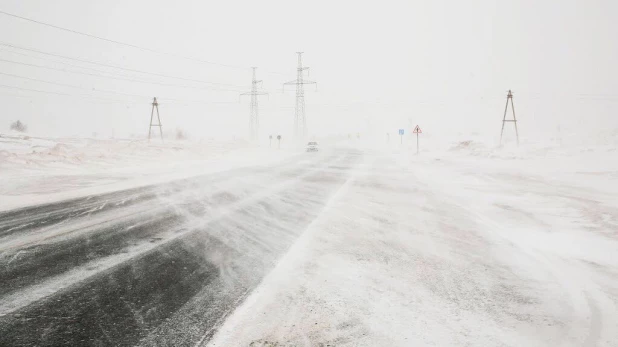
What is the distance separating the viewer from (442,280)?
3.33 meters

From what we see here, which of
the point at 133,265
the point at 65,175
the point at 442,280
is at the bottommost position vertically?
the point at 442,280

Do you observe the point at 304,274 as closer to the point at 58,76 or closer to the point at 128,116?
the point at 128,116

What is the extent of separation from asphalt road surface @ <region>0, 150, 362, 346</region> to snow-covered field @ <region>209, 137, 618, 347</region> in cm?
37

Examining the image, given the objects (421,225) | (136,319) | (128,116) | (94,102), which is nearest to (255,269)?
(136,319)

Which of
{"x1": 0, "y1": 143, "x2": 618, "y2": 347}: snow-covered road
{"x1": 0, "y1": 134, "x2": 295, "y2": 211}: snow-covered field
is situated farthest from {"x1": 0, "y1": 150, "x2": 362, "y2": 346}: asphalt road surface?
{"x1": 0, "y1": 134, "x2": 295, "y2": 211}: snow-covered field

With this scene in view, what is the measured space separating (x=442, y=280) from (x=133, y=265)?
3.41 m

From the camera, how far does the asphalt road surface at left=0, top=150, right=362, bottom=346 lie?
2.27 metres

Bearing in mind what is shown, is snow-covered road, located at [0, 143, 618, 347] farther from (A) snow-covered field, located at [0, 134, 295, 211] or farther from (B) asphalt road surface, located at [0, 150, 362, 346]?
(A) snow-covered field, located at [0, 134, 295, 211]

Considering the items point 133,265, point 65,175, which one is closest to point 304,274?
point 133,265

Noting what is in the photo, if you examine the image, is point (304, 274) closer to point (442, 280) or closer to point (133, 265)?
point (442, 280)

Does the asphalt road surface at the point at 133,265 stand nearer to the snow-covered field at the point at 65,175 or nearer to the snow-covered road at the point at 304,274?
the snow-covered road at the point at 304,274

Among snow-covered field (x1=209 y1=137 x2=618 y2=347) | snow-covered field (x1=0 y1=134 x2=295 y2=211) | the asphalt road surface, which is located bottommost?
snow-covered field (x1=209 y1=137 x2=618 y2=347)

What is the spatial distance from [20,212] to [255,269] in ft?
17.0

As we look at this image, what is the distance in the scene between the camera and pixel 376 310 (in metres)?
2.64
